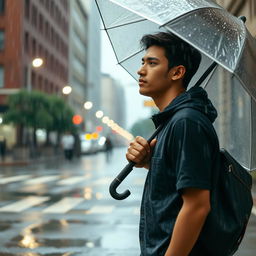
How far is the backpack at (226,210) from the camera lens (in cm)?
219

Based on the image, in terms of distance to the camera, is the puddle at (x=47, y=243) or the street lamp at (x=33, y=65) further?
the street lamp at (x=33, y=65)

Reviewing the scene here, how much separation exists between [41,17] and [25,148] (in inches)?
1071

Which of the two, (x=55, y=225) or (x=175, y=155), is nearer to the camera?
(x=175, y=155)

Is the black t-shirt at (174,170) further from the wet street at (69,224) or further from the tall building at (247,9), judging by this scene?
the tall building at (247,9)

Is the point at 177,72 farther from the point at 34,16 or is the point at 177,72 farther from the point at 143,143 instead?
the point at 34,16

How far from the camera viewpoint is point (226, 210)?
225 centimetres

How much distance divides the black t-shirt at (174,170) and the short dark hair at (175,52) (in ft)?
0.92

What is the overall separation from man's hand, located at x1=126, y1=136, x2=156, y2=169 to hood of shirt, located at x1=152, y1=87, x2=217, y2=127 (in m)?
0.12

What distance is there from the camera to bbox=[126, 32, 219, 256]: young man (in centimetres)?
212

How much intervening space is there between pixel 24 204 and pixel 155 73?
11.0 m

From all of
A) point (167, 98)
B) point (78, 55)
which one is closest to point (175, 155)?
point (167, 98)

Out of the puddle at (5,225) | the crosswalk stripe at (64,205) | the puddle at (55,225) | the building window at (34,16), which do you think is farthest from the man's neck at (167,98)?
the building window at (34,16)

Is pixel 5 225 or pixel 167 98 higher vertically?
pixel 167 98

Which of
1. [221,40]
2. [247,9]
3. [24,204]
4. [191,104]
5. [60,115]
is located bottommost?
[60,115]
